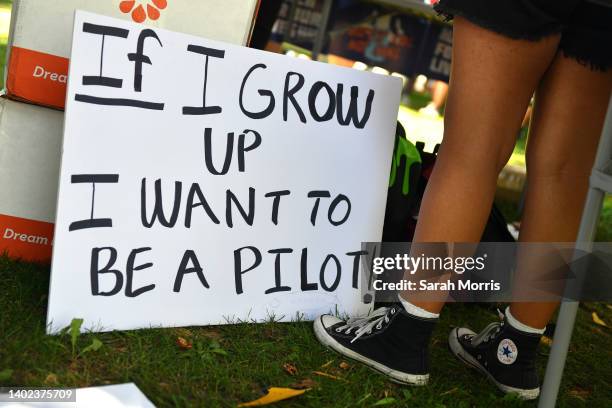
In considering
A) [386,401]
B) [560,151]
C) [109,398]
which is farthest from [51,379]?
[560,151]

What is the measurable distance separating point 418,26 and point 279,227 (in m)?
3.22

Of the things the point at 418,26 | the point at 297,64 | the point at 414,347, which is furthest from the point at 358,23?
the point at 414,347

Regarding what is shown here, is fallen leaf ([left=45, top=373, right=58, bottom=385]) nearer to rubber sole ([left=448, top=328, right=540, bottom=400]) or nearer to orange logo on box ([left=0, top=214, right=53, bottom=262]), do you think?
orange logo on box ([left=0, top=214, right=53, bottom=262])

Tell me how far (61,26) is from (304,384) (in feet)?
3.18

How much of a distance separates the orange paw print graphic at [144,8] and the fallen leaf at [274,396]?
90cm

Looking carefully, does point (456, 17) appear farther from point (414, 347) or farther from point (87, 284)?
point (87, 284)

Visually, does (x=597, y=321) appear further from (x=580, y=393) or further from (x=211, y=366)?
(x=211, y=366)

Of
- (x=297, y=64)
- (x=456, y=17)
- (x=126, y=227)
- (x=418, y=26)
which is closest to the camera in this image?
(x=456, y=17)

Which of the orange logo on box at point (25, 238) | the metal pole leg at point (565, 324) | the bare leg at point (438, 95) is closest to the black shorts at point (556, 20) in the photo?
the metal pole leg at point (565, 324)

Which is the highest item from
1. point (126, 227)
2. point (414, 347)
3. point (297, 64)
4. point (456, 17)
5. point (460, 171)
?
point (456, 17)

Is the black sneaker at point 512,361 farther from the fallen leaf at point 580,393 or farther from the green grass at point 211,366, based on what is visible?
the fallen leaf at point 580,393

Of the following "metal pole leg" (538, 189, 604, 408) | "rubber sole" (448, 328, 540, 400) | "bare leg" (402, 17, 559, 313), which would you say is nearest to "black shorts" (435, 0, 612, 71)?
"bare leg" (402, 17, 559, 313)

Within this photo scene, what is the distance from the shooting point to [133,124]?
1664mm

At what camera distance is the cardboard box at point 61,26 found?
1783 millimetres
